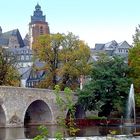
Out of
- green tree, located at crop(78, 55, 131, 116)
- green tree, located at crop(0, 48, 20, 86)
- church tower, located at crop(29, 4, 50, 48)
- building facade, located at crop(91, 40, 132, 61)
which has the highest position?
church tower, located at crop(29, 4, 50, 48)

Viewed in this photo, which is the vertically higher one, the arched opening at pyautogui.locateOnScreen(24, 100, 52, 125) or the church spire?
the church spire

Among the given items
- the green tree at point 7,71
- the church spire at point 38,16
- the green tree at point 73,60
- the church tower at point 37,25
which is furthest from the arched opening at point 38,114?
the church spire at point 38,16

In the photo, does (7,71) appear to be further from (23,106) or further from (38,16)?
(38,16)

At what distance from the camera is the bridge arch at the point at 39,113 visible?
4928 centimetres

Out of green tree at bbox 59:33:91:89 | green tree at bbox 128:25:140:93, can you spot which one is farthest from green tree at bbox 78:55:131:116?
green tree at bbox 59:33:91:89

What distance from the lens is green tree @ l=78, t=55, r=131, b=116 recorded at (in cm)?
4881

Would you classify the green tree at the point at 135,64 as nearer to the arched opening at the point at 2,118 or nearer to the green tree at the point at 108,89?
the green tree at the point at 108,89

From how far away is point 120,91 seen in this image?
49.0 m

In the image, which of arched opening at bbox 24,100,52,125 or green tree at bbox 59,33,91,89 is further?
green tree at bbox 59,33,91,89

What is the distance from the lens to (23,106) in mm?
45406

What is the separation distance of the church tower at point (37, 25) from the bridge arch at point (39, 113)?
92101mm

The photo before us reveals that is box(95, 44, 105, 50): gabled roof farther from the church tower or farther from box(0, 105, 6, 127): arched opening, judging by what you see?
box(0, 105, 6, 127): arched opening

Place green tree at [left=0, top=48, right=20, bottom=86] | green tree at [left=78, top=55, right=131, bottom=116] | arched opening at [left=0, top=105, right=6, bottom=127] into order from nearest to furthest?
arched opening at [left=0, top=105, right=6, bottom=127] < green tree at [left=78, top=55, right=131, bottom=116] < green tree at [left=0, top=48, right=20, bottom=86]

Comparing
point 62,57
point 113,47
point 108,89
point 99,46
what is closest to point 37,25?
point 99,46
